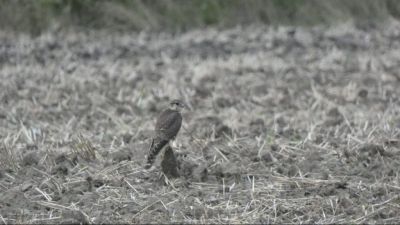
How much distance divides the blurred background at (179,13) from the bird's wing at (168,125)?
10.1 m

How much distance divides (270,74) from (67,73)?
111 inches

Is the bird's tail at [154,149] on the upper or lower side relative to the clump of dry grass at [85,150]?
upper

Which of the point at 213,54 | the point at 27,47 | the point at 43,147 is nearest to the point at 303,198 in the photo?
the point at 43,147

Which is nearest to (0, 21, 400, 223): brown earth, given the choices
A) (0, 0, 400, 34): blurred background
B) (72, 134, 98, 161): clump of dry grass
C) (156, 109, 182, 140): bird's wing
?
(72, 134, 98, 161): clump of dry grass

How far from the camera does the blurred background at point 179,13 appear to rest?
56.6ft

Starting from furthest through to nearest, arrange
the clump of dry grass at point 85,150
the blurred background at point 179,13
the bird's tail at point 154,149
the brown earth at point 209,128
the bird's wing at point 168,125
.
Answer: the blurred background at point 179,13 < the clump of dry grass at point 85,150 < the bird's wing at point 168,125 < the bird's tail at point 154,149 < the brown earth at point 209,128

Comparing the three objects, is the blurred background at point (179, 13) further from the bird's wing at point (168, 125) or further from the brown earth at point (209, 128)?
the bird's wing at point (168, 125)

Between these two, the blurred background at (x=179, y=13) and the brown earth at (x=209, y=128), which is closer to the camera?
the brown earth at (x=209, y=128)

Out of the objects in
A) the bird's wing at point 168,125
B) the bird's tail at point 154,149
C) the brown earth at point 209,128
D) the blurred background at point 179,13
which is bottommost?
the blurred background at point 179,13

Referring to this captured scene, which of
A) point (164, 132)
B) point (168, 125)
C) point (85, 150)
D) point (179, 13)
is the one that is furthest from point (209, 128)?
point (179, 13)

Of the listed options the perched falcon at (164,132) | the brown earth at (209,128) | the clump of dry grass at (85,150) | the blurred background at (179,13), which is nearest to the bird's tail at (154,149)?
the perched falcon at (164,132)

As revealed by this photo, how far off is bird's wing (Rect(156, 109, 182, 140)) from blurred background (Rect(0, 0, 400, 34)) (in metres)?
10.1

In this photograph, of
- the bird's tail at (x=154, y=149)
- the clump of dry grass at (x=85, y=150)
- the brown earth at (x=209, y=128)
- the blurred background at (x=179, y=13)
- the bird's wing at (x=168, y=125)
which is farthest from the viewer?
the blurred background at (x=179, y=13)

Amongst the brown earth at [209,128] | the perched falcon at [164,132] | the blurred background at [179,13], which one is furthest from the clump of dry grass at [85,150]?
the blurred background at [179,13]
